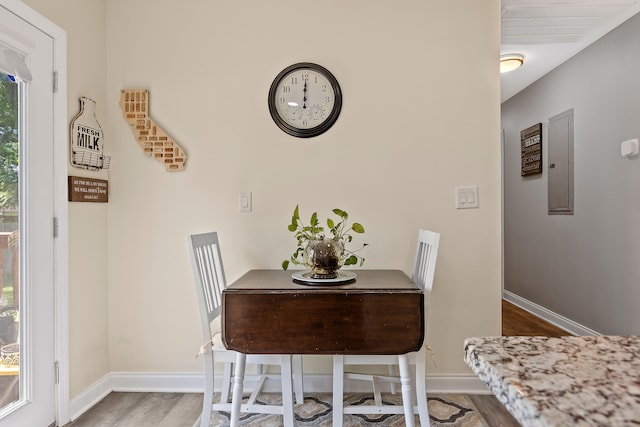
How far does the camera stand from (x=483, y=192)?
2.28m

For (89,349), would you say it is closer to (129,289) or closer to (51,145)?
(129,289)

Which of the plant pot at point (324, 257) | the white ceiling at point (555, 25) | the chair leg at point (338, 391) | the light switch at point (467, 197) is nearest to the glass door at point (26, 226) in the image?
the plant pot at point (324, 257)

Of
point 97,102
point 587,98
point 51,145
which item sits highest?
point 587,98

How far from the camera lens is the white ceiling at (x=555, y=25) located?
2.48 m

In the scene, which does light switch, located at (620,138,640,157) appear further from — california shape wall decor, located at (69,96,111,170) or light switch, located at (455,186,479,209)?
california shape wall decor, located at (69,96,111,170)

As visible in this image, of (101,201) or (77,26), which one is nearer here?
(77,26)

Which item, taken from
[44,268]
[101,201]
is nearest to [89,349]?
[44,268]

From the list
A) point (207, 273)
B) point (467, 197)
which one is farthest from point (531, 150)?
point (207, 273)

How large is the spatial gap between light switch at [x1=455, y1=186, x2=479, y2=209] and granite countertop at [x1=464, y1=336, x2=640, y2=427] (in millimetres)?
1690

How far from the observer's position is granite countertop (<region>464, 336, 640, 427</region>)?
0.41 meters

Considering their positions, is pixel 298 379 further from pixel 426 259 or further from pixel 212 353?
pixel 426 259

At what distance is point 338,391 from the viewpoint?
176cm

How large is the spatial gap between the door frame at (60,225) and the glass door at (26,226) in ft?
0.08

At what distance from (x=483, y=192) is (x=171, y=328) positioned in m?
1.96
